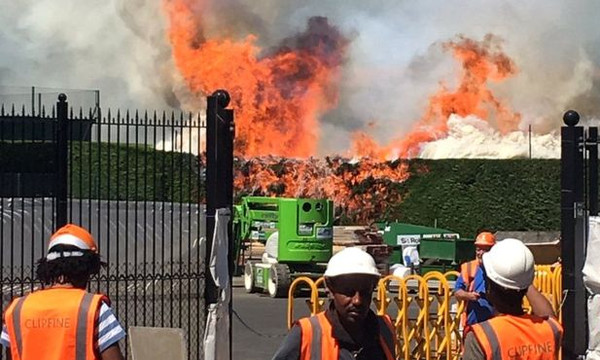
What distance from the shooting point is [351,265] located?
364cm

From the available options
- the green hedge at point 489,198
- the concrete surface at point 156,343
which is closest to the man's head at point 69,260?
the concrete surface at point 156,343

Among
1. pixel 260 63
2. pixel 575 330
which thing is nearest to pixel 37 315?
pixel 575 330

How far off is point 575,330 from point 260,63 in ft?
108

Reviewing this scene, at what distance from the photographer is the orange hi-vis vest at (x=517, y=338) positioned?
3.80m

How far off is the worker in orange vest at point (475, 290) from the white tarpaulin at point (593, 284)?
2.85ft

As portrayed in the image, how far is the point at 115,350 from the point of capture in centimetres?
415

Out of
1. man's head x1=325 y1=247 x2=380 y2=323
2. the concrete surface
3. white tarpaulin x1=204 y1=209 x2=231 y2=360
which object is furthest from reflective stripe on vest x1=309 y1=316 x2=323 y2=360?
white tarpaulin x1=204 y1=209 x2=231 y2=360

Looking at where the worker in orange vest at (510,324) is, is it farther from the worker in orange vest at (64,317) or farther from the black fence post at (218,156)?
the black fence post at (218,156)

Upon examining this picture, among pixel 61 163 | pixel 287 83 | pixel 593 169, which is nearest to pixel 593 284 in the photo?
pixel 593 169

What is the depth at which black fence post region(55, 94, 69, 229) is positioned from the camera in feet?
28.2

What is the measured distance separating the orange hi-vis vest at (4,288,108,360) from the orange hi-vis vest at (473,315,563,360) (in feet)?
5.15

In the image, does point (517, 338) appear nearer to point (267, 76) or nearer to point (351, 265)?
point (351, 265)

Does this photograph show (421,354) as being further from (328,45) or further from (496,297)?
(328,45)

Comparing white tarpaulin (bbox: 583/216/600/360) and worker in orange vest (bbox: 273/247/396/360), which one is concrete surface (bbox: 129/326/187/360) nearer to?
white tarpaulin (bbox: 583/216/600/360)
